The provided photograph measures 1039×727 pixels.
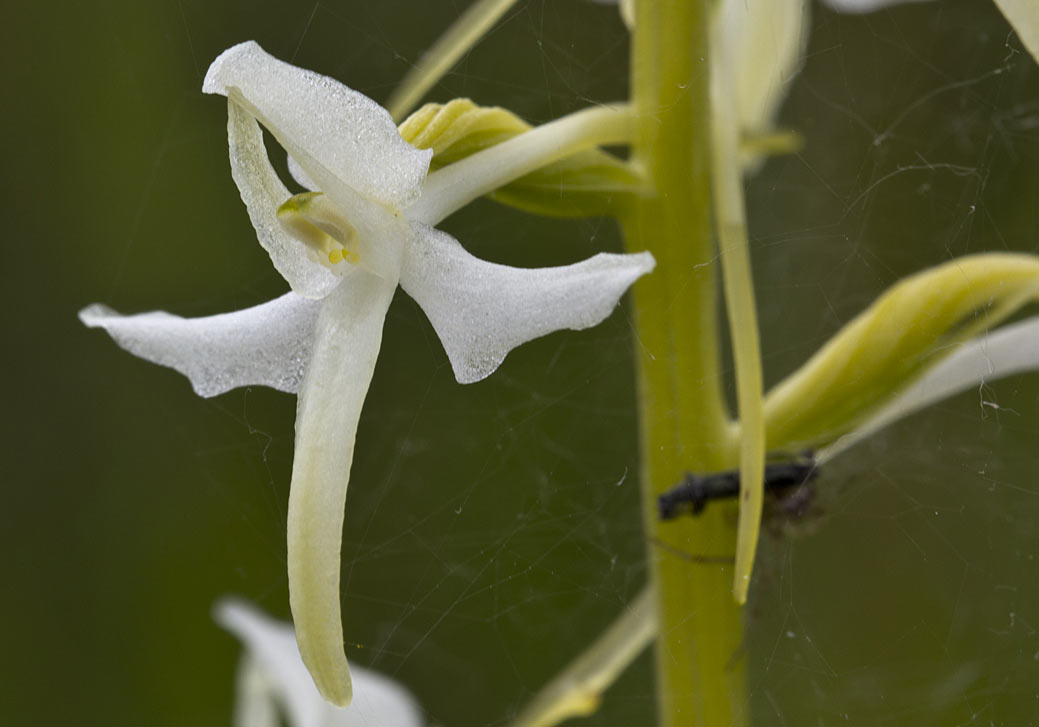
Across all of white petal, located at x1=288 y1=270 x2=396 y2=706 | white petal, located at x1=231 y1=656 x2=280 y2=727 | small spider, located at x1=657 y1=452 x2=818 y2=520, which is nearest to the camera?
white petal, located at x1=288 y1=270 x2=396 y2=706

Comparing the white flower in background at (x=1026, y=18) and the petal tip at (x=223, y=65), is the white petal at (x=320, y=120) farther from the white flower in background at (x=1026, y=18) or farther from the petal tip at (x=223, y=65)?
the white flower in background at (x=1026, y=18)

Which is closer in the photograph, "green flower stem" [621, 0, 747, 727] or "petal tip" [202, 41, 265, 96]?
"petal tip" [202, 41, 265, 96]

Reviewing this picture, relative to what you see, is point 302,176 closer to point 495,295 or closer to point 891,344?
point 495,295

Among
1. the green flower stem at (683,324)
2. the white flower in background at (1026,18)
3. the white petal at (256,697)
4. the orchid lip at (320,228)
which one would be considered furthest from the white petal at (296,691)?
the white flower in background at (1026,18)

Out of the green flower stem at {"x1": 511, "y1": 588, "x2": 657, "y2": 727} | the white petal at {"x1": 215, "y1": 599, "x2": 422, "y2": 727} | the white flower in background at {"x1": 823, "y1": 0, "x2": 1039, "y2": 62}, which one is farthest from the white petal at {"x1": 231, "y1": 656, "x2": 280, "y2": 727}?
the white flower in background at {"x1": 823, "y1": 0, "x2": 1039, "y2": 62}

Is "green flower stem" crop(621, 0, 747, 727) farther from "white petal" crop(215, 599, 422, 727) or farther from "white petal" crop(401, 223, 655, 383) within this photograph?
"white petal" crop(215, 599, 422, 727)

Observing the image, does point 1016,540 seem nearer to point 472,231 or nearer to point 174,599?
point 472,231
